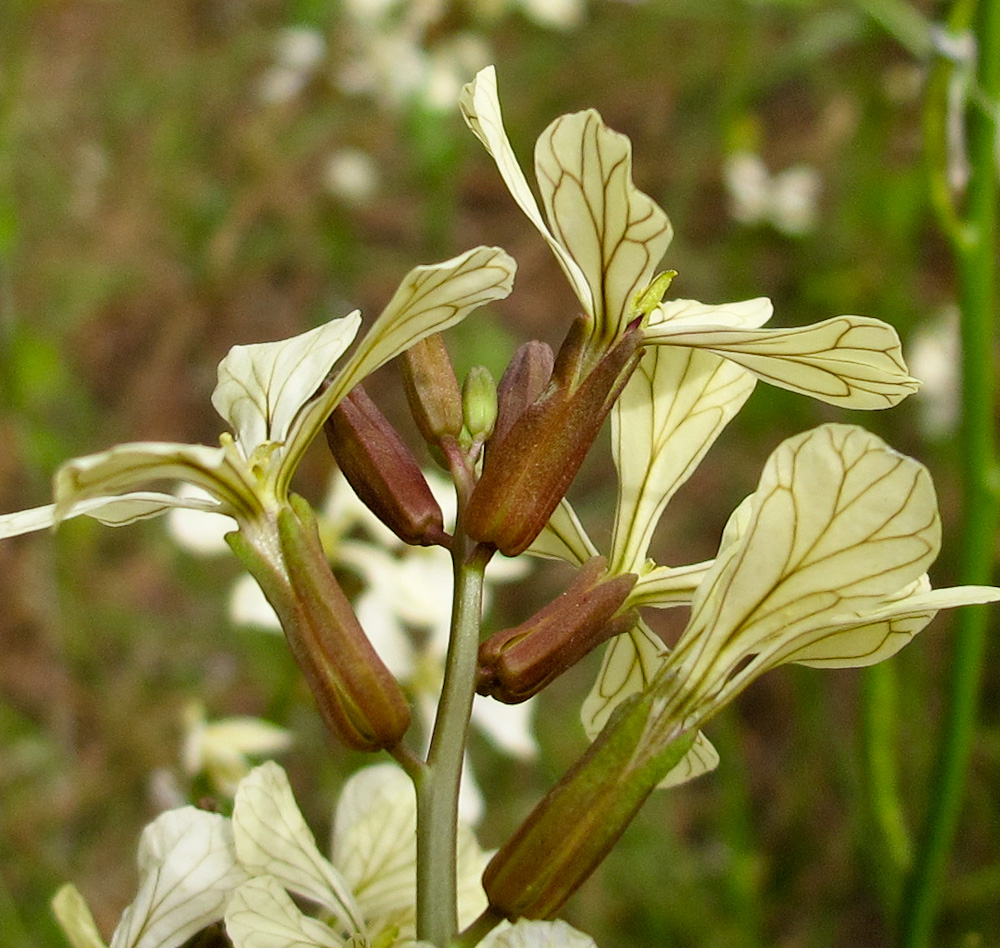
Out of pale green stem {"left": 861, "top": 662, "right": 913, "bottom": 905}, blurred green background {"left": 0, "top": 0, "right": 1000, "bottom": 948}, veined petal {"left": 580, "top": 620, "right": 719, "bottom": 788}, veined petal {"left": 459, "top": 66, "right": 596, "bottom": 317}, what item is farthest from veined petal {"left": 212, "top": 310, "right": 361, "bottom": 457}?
pale green stem {"left": 861, "top": 662, "right": 913, "bottom": 905}

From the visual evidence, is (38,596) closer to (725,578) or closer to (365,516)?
(365,516)

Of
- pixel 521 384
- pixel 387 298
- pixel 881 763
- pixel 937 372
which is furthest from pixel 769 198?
pixel 521 384

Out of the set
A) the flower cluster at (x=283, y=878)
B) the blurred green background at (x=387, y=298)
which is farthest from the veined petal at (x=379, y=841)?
the blurred green background at (x=387, y=298)

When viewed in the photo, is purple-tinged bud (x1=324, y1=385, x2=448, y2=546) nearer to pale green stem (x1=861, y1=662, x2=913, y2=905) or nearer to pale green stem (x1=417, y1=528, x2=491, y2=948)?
pale green stem (x1=417, y1=528, x2=491, y2=948)

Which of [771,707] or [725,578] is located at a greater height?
[725,578]

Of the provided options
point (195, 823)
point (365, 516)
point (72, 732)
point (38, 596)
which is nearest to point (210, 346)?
point (38, 596)

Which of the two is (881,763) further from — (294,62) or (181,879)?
(294,62)

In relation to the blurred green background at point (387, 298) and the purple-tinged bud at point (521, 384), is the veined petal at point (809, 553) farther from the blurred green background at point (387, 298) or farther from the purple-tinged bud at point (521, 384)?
the blurred green background at point (387, 298)
